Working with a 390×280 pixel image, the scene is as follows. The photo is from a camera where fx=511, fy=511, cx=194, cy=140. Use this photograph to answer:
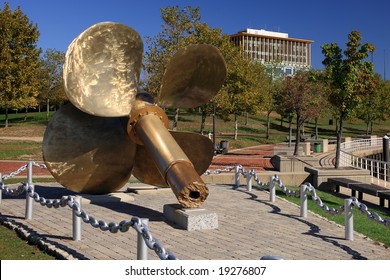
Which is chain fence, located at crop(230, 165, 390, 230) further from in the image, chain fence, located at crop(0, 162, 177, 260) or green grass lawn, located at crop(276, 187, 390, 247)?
chain fence, located at crop(0, 162, 177, 260)

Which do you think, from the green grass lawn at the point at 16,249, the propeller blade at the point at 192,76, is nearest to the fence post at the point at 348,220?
the propeller blade at the point at 192,76

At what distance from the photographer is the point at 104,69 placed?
32.8 feet

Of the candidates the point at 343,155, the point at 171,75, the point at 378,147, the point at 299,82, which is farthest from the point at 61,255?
the point at 378,147

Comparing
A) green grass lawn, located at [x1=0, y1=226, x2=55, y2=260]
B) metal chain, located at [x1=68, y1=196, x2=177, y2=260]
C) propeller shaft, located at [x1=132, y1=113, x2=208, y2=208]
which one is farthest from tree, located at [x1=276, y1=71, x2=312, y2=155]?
metal chain, located at [x1=68, y1=196, x2=177, y2=260]

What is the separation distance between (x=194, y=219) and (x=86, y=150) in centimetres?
280

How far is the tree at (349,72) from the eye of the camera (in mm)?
18891

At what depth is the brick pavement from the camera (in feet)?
25.2

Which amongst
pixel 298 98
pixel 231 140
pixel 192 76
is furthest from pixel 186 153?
pixel 231 140

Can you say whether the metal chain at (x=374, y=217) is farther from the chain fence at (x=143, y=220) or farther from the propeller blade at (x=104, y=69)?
the propeller blade at (x=104, y=69)

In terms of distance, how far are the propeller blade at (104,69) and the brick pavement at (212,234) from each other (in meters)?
2.26

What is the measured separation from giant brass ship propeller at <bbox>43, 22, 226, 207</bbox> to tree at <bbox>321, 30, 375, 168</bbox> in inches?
375

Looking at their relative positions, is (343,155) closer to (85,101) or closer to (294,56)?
(85,101)

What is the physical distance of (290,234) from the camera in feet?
29.6
